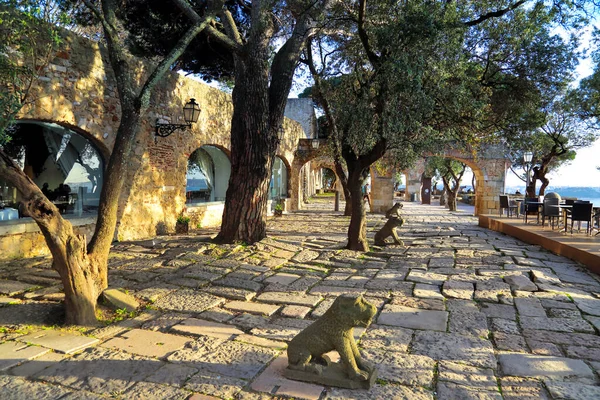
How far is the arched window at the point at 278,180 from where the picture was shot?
50.6 ft

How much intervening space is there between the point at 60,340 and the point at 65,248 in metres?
0.77

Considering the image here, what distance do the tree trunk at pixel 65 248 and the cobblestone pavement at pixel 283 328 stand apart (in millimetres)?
225

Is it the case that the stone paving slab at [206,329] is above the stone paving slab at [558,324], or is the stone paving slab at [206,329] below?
below

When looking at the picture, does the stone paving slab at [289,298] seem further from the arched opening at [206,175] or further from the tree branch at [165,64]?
the arched opening at [206,175]

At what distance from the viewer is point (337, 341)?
2.48 m

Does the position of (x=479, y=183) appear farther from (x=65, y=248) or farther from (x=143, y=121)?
(x=65, y=248)

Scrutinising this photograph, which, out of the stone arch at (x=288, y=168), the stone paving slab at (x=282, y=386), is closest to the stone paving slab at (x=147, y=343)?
the stone paving slab at (x=282, y=386)

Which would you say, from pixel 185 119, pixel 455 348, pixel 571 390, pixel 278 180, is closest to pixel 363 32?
pixel 185 119

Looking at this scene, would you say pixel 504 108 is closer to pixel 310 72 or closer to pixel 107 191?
pixel 310 72

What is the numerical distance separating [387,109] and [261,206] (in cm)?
275

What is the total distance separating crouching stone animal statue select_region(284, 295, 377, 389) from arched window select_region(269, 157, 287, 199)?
41.5ft

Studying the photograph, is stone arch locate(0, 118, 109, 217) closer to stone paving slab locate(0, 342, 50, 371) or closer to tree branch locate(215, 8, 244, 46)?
tree branch locate(215, 8, 244, 46)

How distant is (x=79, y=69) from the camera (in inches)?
251

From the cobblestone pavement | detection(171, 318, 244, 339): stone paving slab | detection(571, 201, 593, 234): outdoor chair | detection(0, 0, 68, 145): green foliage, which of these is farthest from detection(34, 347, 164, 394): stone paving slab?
detection(571, 201, 593, 234): outdoor chair
